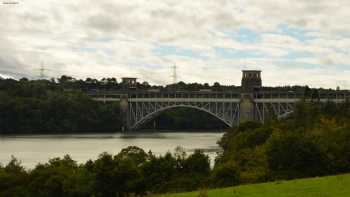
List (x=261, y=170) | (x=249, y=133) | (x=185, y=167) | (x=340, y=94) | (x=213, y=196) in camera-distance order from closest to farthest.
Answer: (x=213, y=196) → (x=261, y=170) → (x=185, y=167) → (x=249, y=133) → (x=340, y=94)

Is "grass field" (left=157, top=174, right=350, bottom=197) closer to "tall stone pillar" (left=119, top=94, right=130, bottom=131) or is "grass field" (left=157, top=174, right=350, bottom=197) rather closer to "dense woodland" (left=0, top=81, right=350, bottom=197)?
"dense woodland" (left=0, top=81, right=350, bottom=197)

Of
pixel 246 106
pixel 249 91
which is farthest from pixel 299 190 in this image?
pixel 249 91

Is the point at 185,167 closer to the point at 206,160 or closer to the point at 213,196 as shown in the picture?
the point at 206,160

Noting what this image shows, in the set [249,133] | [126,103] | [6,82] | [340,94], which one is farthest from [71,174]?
[6,82]

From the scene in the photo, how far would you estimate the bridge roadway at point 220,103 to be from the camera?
338ft

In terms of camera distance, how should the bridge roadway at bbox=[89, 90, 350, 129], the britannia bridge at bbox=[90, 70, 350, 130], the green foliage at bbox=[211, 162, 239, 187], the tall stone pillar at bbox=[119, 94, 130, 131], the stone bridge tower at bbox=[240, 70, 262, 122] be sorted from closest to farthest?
the green foliage at bbox=[211, 162, 239, 187]
the bridge roadway at bbox=[89, 90, 350, 129]
the britannia bridge at bbox=[90, 70, 350, 130]
the stone bridge tower at bbox=[240, 70, 262, 122]
the tall stone pillar at bbox=[119, 94, 130, 131]

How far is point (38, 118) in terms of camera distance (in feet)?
401

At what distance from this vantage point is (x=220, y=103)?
115m

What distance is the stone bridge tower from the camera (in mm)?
109675

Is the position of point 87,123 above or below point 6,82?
below

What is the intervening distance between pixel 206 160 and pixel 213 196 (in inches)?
590

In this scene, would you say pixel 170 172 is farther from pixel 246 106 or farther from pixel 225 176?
pixel 246 106

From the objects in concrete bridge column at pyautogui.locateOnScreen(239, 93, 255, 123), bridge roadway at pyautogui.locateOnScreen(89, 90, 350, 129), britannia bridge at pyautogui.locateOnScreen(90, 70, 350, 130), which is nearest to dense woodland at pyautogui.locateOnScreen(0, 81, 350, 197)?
bridge roadway at pyautogui.locateOnScreen(89, 90, 350, 129)

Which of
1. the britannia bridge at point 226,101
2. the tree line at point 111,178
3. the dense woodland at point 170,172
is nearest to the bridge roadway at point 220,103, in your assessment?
the britannia bridge at point 226,101
